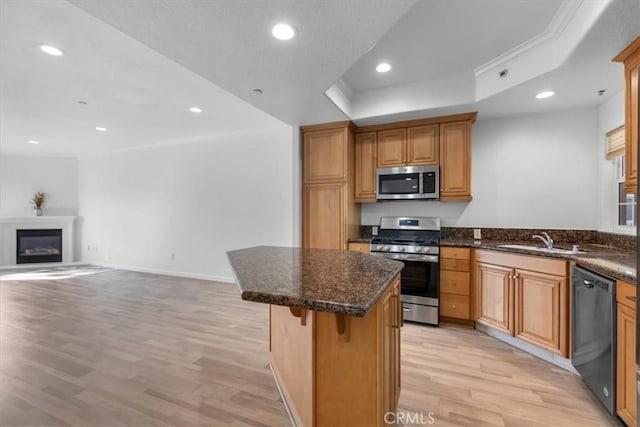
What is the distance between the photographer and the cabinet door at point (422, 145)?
3.42m

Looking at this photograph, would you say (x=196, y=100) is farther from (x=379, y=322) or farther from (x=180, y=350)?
(x=379, y=322)

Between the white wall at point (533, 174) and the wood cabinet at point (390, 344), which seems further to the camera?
the white wall at point (533, 174)

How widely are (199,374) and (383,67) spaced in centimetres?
319

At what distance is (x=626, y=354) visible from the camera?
160cm

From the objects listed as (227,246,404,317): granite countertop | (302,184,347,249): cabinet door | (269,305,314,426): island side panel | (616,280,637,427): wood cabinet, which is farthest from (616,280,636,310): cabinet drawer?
(302,184,347,249): cabinet door

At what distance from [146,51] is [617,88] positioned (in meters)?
4.22

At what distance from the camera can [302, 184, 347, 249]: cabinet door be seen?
3627mm

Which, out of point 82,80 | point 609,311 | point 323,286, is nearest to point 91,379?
point 323,286

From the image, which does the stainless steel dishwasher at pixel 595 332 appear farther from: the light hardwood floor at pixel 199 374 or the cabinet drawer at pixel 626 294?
the light hardwood floor at pixel 199 374

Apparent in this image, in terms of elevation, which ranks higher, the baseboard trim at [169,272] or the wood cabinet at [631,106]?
the wood cabinet at [631,106]

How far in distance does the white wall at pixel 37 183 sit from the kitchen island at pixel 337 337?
7.83 meters

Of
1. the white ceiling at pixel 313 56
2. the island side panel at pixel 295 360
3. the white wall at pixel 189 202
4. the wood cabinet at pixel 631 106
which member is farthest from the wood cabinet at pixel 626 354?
the white wall at pixel 189 202

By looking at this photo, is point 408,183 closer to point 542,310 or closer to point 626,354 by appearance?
point 542,310

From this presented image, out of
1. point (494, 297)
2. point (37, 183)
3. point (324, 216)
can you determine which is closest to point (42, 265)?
point (37, 183)
